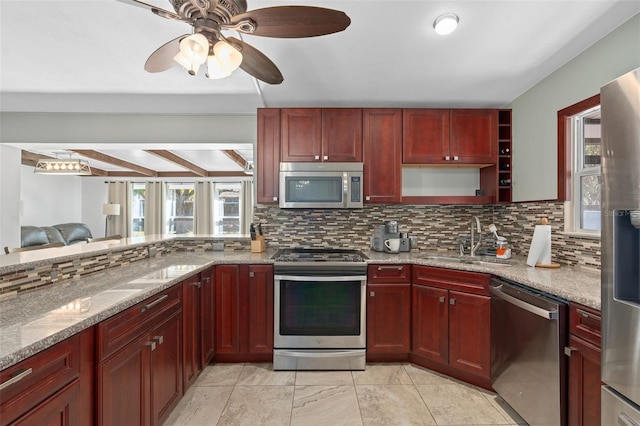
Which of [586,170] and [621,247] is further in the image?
[586,170]

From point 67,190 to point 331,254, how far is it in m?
7.99

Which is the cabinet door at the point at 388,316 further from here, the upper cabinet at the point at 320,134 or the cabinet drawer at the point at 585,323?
the upper cabinet at the point at 320,134

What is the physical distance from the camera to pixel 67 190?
7.37 meters

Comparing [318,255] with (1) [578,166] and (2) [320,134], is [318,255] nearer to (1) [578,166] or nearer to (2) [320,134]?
(2) [320,134]

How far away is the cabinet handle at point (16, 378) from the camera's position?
0.80 meters

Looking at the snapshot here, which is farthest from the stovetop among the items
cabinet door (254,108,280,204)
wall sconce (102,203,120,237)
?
wall sconce (102,203,120,237)

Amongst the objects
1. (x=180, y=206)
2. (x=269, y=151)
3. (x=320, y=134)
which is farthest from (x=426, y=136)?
(x=180, y=206)

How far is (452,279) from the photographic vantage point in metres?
2.23

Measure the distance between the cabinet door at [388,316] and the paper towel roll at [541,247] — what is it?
92 cm

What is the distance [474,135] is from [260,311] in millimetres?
2550

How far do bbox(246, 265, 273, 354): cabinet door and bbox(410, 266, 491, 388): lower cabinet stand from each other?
1194 mm

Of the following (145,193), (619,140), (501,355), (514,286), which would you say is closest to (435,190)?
(514,286)

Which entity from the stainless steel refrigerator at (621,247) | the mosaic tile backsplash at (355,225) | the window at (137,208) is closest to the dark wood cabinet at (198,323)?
the mosaic tile backsplash at (355,225)

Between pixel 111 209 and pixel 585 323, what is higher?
pixel 111 209
